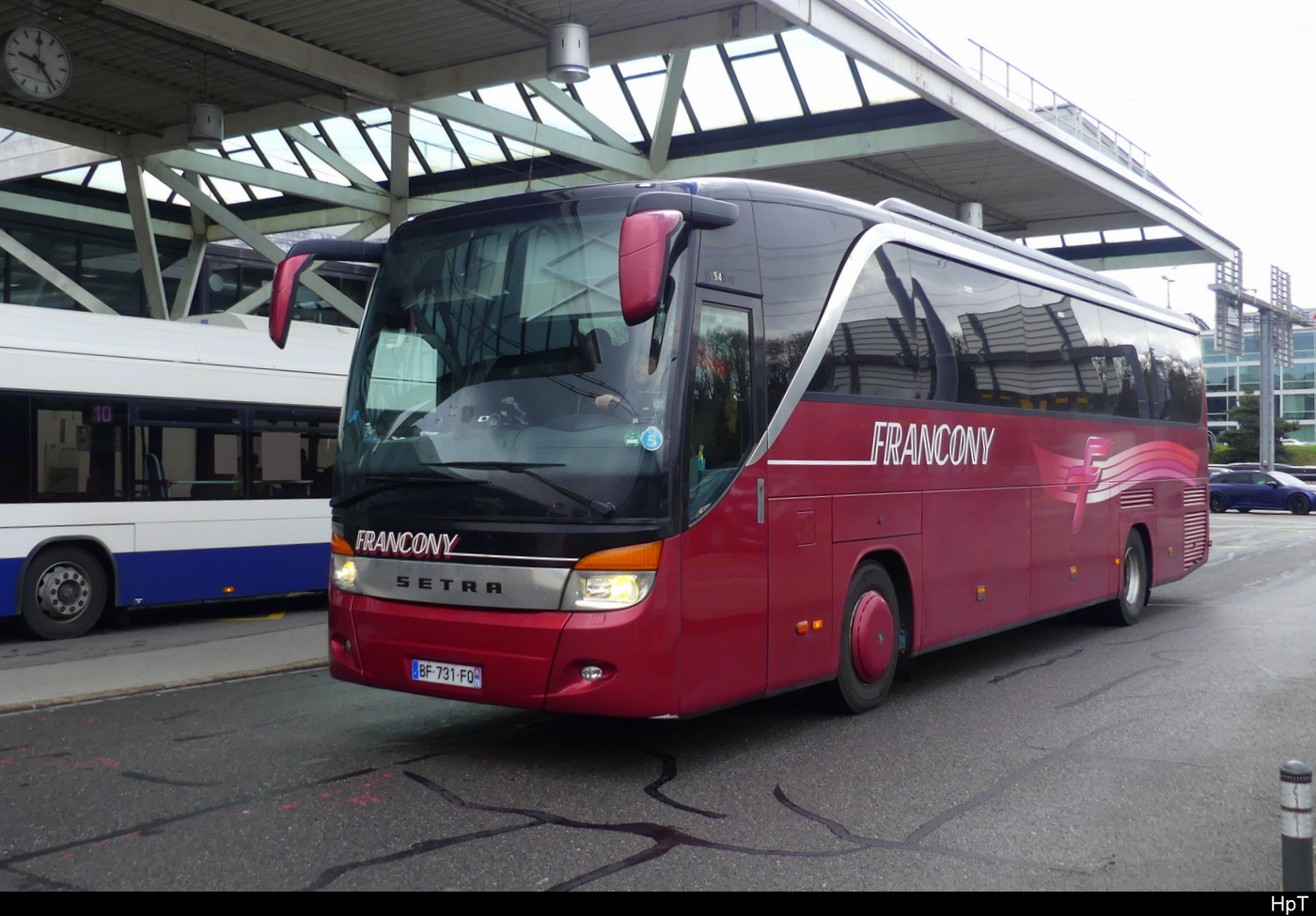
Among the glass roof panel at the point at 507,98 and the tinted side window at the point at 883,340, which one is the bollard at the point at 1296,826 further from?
the glass roof panel at the point at 507,98

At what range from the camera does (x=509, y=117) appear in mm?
18734

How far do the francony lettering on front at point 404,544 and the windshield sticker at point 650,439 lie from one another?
1087 mm

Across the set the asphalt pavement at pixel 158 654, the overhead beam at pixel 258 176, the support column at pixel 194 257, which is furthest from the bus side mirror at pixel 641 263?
the support column at pixel 194 257

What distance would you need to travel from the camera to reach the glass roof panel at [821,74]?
2005 centimetres

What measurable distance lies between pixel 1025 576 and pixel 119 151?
17.3m

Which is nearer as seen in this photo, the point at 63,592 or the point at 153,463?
the point at 63,592

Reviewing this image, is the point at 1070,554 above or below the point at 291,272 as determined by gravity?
below

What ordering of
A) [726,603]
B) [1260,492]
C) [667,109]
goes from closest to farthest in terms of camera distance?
[726,603], [667,109], [1260,492]

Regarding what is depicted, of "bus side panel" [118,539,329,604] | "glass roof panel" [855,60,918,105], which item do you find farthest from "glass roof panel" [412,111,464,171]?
"bus side panel" [118,539,329,604]

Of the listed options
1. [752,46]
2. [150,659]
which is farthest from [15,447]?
[752,46]

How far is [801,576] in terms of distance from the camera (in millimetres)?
7121

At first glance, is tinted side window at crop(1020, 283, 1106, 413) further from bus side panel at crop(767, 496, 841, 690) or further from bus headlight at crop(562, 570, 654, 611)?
bus headlight at crop(562, 570, 654, 611)

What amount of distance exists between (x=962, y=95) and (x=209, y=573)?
1276cm

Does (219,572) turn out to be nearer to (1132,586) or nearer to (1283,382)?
(1132,586)
